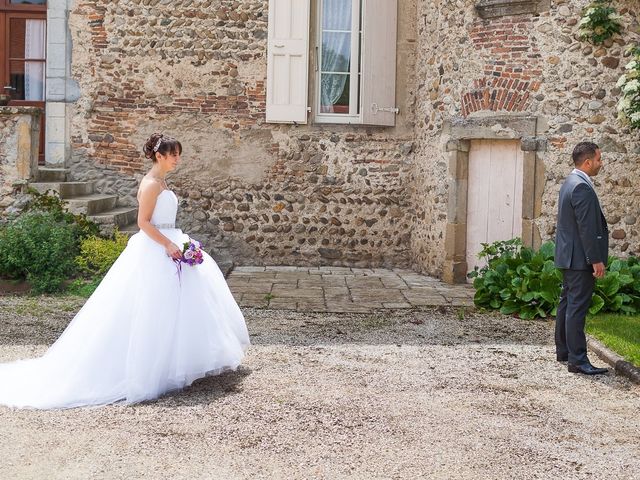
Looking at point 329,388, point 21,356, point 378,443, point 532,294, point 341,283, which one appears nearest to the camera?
point 378,443

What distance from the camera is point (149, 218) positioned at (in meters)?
5.66

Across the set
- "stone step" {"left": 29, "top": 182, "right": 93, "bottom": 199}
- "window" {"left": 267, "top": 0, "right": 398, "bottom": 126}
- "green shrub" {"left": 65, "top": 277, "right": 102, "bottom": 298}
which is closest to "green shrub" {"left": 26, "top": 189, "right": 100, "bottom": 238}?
"stone step" {"left": 29, "top": 182, "right": 93, "bottom": 199}

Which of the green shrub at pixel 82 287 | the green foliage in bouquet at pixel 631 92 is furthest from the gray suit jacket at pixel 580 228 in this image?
the green shrub at pixel 82 287

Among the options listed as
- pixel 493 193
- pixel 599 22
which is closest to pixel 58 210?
pixel 493 193

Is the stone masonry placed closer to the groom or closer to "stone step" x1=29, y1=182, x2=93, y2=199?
"stone step" x1=29, y1=182, x2=93, y2=199

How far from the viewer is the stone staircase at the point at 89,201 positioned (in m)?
10.8

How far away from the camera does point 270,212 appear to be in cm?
1242

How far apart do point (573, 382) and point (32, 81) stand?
30.4 ft

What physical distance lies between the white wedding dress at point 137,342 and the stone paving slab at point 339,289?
3238mm

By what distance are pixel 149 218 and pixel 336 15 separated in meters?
7.44

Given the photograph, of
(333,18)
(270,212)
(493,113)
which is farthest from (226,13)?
(493,113)

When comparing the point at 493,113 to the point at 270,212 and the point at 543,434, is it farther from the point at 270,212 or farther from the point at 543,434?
the point at 543,434

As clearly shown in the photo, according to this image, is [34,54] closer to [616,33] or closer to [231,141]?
[231,141]

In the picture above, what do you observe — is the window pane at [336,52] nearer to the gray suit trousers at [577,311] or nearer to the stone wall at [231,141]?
the stone wall at [231,141]
